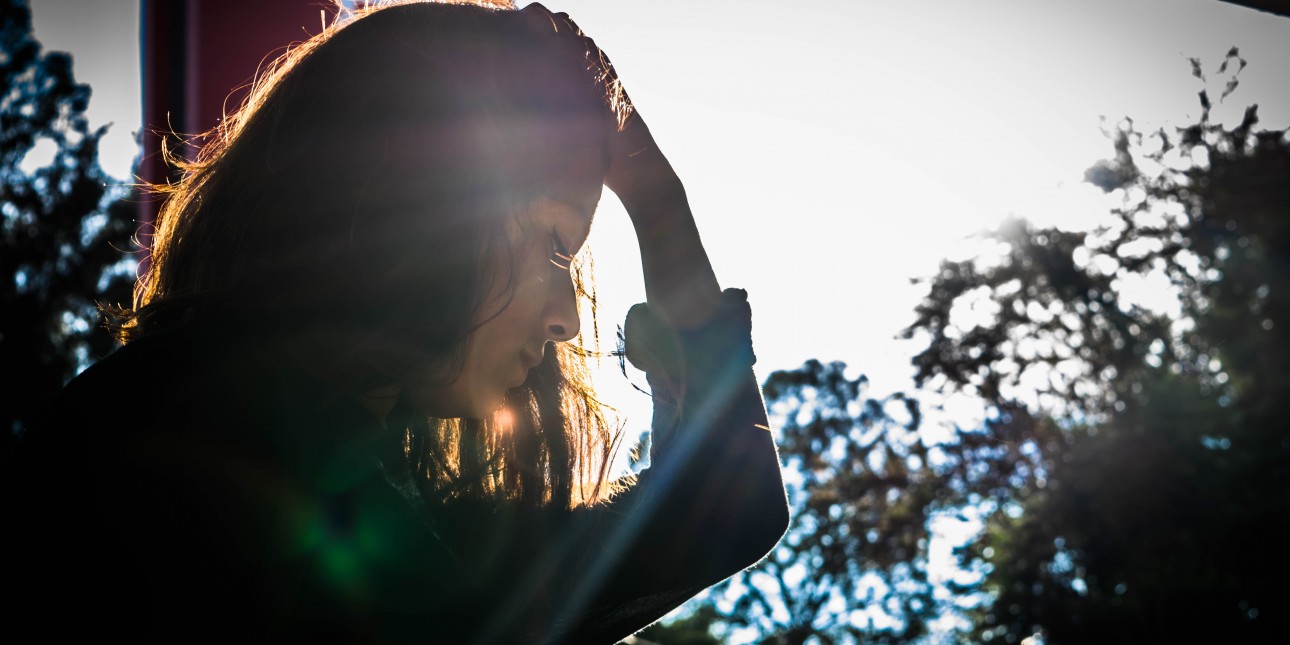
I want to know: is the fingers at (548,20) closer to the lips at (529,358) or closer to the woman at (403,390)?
the woman at (403,390)

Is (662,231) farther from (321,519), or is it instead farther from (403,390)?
(321,519)

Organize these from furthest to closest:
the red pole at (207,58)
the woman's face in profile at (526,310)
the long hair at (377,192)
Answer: the red pole at (207,58) → the woman's face in profile at (526,310) → the long hair at (377,192)

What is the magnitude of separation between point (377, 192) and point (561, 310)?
35cm

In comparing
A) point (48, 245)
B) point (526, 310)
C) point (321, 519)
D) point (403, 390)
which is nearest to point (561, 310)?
point (526, 310)

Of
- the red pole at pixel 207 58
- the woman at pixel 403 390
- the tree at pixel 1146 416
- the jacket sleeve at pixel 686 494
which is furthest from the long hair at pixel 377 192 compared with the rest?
the tree at pixel 1146 416

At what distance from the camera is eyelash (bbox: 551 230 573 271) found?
1.37 meters

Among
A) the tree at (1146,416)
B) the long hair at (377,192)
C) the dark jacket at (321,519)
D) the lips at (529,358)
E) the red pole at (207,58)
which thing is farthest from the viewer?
the tree at (1146,416)

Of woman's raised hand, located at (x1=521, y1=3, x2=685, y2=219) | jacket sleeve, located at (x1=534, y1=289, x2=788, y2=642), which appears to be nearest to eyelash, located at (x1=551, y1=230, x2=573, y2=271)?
woman's raised hand, located at (x1=521, y1=3, x2=685, y2=219)

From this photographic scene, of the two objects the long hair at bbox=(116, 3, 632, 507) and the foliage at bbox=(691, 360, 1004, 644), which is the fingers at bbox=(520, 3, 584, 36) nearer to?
the long hair at bbox=(116, 3, 632, 507)

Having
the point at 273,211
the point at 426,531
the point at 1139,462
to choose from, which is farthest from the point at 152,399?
the point at 1139,462

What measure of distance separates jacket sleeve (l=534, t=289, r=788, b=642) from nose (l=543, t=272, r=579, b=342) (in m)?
0.35

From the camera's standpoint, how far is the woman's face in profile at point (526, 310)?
51.9 inches

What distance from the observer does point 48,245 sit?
16422mm

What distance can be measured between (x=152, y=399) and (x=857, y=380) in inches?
754
